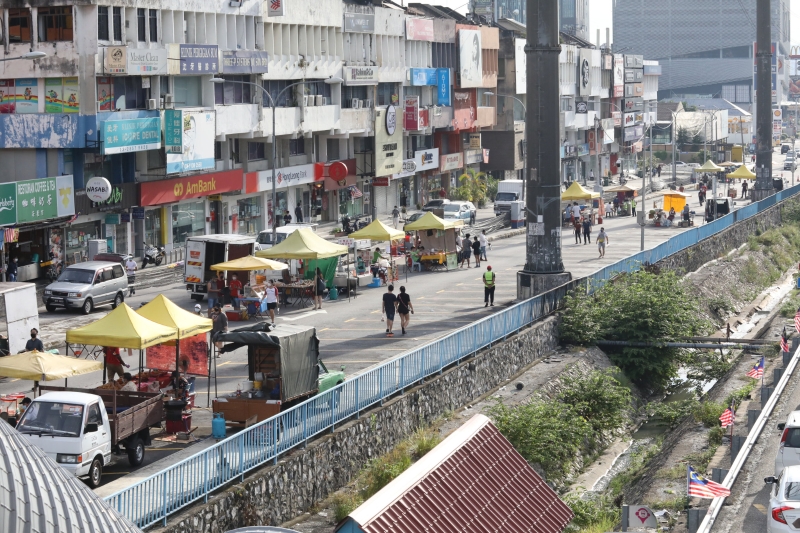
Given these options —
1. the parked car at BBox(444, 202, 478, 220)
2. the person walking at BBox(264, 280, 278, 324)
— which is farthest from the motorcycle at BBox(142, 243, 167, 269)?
the parked car at BBox(444, 202, 478, 220)

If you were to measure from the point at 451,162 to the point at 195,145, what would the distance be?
36.2m

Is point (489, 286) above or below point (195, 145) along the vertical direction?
below

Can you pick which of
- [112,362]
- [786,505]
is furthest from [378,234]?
[786,505]

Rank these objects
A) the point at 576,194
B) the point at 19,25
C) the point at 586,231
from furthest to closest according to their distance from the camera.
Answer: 1. the point at 576,194
2. the point at 586,231
3. the point at 19,25

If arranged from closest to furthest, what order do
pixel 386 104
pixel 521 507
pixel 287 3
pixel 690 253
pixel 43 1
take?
pixel 521 507
pixel 43 1
pixel 690 253
pixel 287 3
pixel 386 104

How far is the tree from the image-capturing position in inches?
3391

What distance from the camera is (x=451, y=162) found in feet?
299

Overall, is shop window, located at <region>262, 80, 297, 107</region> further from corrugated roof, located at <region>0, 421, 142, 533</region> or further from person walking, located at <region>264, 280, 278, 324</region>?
corrugated roof, located at <region>0, 421, 142, 533</region>

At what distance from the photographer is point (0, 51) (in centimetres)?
5253

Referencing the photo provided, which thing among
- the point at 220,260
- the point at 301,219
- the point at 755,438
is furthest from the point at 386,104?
the point at 755,438

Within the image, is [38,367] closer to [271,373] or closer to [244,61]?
[271,373]

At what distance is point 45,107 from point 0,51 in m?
2.90

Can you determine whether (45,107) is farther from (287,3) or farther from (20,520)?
(20,520)

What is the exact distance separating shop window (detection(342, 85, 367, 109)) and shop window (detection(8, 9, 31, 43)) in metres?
24.8
